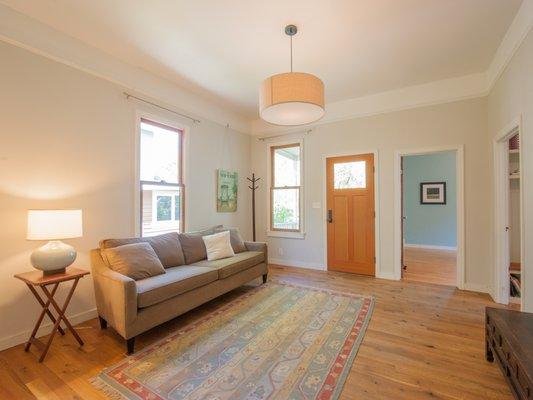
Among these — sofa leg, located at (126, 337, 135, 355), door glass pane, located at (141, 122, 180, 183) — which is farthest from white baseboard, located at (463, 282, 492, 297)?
door glass pane, located at (141, 122, 180, 183)

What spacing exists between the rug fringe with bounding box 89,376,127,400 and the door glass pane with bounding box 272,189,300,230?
373 centimetres

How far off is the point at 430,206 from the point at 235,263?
5.97m

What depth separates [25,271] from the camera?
2375 mm

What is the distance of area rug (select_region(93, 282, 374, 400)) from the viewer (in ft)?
5.71

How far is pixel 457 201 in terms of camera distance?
3.78 meters

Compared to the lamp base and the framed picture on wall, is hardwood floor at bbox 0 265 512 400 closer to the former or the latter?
the lamp base

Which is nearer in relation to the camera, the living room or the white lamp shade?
the living room

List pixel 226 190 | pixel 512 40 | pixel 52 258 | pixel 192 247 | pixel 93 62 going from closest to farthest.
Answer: pixel 52 258
pixel 512 40
pixel 93 62
pixel 192 247
pixel 226 190

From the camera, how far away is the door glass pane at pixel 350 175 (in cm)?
443

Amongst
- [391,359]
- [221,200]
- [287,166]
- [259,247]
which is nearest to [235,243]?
[259,247]

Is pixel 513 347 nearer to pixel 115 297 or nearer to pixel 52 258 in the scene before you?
pixel 115 297

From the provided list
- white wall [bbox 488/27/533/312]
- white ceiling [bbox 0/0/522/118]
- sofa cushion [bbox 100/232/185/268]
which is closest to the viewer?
white wall [bbox 488/27/533/312]

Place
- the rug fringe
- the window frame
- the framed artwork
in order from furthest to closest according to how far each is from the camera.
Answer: the framed artwork → the window frame → the rug fringe

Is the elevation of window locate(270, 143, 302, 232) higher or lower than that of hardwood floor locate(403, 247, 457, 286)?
higher
